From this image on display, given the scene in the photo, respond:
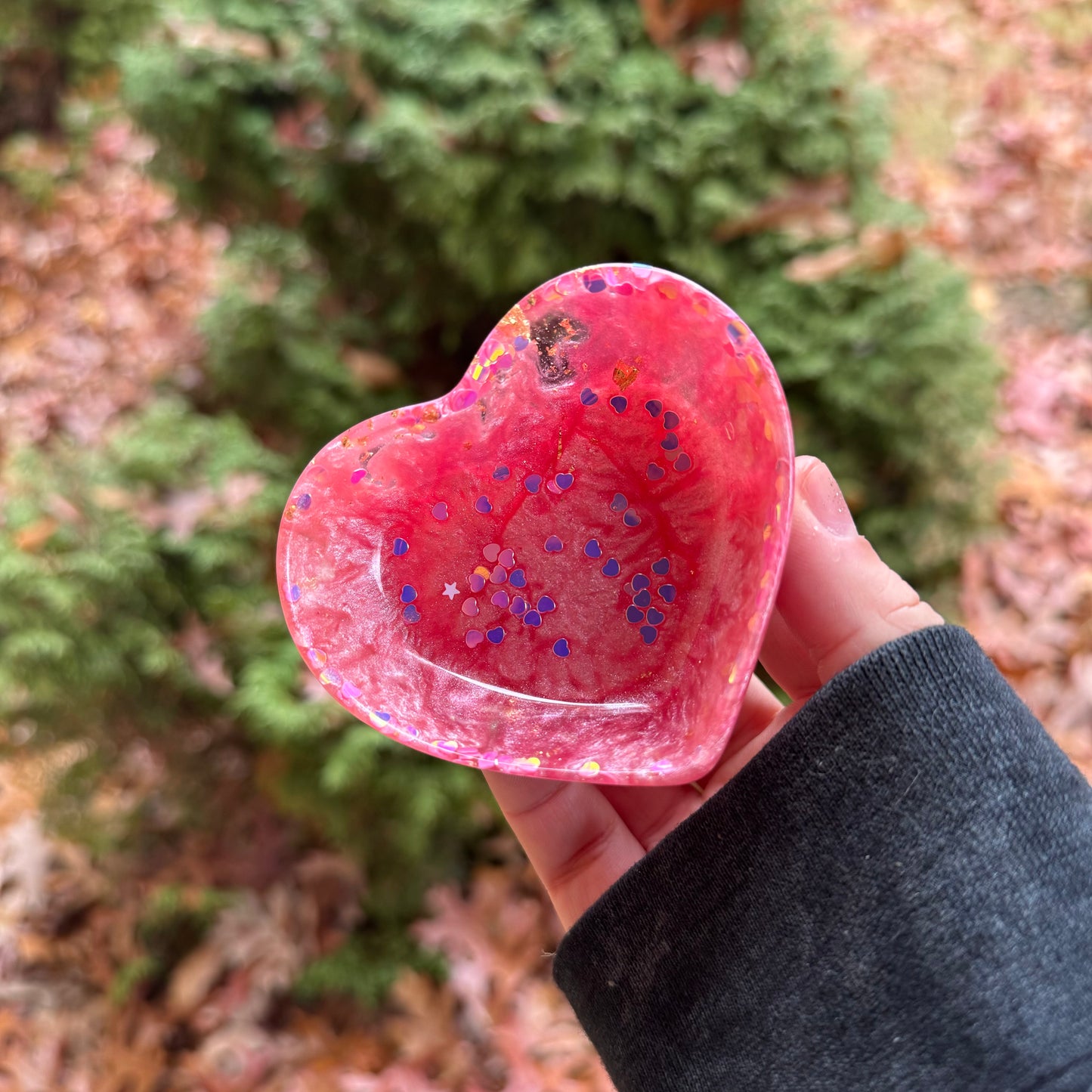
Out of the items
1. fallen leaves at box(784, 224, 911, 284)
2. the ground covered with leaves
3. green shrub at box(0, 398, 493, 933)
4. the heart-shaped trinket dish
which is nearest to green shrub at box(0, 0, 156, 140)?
the ground covered with leaves

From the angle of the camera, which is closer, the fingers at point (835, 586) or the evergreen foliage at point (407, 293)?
the fingers at point (835, 586)

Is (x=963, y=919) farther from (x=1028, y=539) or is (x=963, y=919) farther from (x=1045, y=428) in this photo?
(x=1045, y=428)

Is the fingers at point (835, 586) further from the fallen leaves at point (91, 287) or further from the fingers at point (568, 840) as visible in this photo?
the fallen leaves at point (91, 287)

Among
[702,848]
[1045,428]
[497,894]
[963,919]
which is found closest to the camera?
[963,919]

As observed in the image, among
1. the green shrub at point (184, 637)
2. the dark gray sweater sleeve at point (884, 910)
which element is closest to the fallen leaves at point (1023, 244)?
the dark gray sweater sleeve at point (884, 910)

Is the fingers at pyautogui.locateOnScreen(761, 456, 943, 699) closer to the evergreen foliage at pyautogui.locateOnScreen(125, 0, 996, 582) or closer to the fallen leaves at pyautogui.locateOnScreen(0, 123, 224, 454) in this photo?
the evergreen foliage at pyautogui.locateOnScreen(125, 0, 996, 582)

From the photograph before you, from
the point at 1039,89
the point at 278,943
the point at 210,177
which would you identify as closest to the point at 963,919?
the point at 278,943
